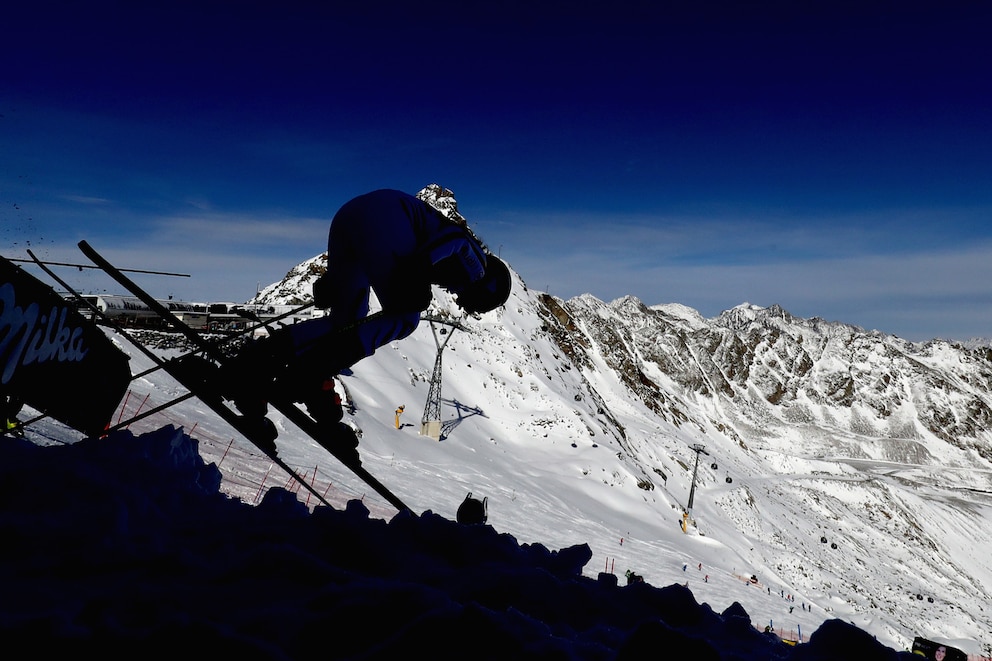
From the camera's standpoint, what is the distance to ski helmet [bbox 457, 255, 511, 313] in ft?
14.3

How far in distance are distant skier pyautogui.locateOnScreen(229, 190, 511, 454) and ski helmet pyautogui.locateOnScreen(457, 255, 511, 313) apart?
14cm

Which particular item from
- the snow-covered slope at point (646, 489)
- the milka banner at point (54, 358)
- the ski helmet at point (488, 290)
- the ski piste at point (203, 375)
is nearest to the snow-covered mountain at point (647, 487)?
the snow-covered slope at point (646, 489)

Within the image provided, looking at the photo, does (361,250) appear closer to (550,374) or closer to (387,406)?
(387,406)

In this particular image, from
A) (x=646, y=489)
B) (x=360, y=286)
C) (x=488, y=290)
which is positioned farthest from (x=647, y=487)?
(x=360, y=286)

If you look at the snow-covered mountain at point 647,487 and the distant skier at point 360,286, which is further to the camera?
the snow-covered mountain at point 647,487

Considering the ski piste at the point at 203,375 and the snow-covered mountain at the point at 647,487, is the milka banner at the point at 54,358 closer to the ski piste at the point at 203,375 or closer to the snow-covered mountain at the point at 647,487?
the ski piste at the point at 203,375

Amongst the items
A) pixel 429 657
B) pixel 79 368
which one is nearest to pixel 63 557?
pixel 429 657

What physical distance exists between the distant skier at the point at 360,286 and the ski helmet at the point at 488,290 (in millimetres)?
140

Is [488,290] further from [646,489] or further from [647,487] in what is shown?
[647,487]

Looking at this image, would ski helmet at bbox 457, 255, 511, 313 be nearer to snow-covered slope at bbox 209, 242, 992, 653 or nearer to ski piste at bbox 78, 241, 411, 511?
ski piste at bbox 78, 241, 411, 511

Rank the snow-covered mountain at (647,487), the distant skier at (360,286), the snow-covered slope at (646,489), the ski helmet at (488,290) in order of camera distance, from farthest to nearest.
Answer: the snow-covered mountain at (647,487) < the snow-covered slope at (646,489) < the ski helmet at (488,290) < the distant skier at (360,286)

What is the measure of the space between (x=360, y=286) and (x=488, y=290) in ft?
3.41

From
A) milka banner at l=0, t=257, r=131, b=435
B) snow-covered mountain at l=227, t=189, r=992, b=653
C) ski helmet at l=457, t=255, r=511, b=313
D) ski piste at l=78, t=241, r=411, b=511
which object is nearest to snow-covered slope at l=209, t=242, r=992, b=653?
snow-covered mountain at l=227, t=189, r=992, b=653

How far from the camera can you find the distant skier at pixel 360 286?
396cm
